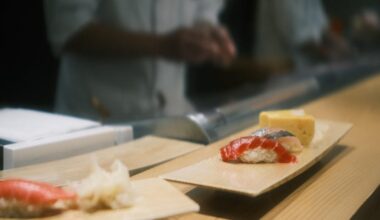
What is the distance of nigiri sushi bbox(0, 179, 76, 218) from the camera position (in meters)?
0.80

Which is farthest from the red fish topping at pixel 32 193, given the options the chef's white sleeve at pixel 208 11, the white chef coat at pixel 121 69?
the chef's white sleeve at pixel 208 11

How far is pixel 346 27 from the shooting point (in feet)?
13.4

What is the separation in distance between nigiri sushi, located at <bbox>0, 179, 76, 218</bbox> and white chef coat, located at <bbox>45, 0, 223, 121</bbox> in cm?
113

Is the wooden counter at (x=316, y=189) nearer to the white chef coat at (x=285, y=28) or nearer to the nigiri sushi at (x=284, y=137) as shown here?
the nigiri sushi at (x=284, y=137)

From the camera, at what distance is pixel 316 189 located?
105 cm

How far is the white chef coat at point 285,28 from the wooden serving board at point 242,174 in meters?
2.45

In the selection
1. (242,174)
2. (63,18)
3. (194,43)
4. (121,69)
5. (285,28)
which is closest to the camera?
(242,174)

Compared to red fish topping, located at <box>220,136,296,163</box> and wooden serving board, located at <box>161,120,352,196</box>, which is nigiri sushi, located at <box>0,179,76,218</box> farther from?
red fish topping, located at <box>220,136,296,163</box>

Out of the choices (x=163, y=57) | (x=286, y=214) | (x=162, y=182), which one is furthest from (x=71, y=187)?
(x=163, y=57)

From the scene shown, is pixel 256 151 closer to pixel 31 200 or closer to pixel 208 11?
pixel 31 200

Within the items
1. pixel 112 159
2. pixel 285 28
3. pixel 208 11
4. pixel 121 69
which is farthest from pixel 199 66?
pixel 112 159

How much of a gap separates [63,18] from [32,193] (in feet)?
4.26

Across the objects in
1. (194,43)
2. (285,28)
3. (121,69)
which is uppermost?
(285,28)

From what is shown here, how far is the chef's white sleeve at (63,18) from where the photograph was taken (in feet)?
6.36
